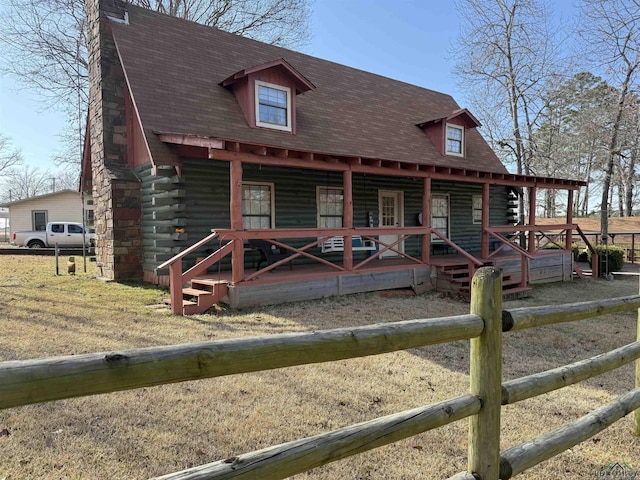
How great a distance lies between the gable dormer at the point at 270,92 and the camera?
1069 centimetres

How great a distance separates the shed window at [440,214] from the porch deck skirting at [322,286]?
14.5 feet

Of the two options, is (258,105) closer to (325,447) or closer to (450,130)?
(450,130)

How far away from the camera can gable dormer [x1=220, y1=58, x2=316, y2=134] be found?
421 inches

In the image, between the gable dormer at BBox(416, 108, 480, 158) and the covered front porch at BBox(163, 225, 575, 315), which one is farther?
the gable dormer at BBox(416, 108, 480, 158)

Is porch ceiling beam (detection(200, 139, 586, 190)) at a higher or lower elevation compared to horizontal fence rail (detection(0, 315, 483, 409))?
higher

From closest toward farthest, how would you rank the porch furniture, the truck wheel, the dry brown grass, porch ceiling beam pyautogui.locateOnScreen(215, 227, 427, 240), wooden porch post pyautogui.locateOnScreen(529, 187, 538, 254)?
1. the dry brown grass
2. porch ceiling beam pyautogui.locateOnScreen(215, 227, 427, 240)
3. the porch furniture
4. wooden porch post pyautogui.locateOnScreen(529, 187, 538, 254)
5. the truck wheel

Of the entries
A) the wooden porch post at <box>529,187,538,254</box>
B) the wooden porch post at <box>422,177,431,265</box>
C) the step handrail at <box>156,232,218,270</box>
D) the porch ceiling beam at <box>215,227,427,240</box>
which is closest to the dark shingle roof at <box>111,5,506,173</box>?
the wooden porch post at <box>422,177,431,265</box>

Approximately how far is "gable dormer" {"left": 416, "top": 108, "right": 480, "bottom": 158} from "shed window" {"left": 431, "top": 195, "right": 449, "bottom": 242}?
1.60 metres

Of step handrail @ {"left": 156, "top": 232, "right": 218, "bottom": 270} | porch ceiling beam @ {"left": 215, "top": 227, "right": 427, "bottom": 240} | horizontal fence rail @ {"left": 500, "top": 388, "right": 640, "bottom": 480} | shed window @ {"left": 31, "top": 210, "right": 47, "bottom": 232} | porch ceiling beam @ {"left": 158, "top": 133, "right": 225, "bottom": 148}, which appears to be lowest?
horizontal fence rail @ {"left": 500, "top": 388, "right": 640, "bottom": 480}

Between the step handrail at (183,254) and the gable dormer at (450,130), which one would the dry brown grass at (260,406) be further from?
the gable dormer at (450,130)

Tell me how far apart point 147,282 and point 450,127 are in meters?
11.2

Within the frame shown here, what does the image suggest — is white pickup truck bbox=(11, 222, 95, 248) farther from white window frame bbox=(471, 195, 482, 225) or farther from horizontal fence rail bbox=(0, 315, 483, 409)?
horizontal fence rail bbox=(0, 315, 483, 409)

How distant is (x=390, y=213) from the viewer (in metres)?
13.7

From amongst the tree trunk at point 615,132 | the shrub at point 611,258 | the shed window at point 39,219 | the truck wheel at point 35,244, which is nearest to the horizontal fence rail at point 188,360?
the shrub at point 611,258
